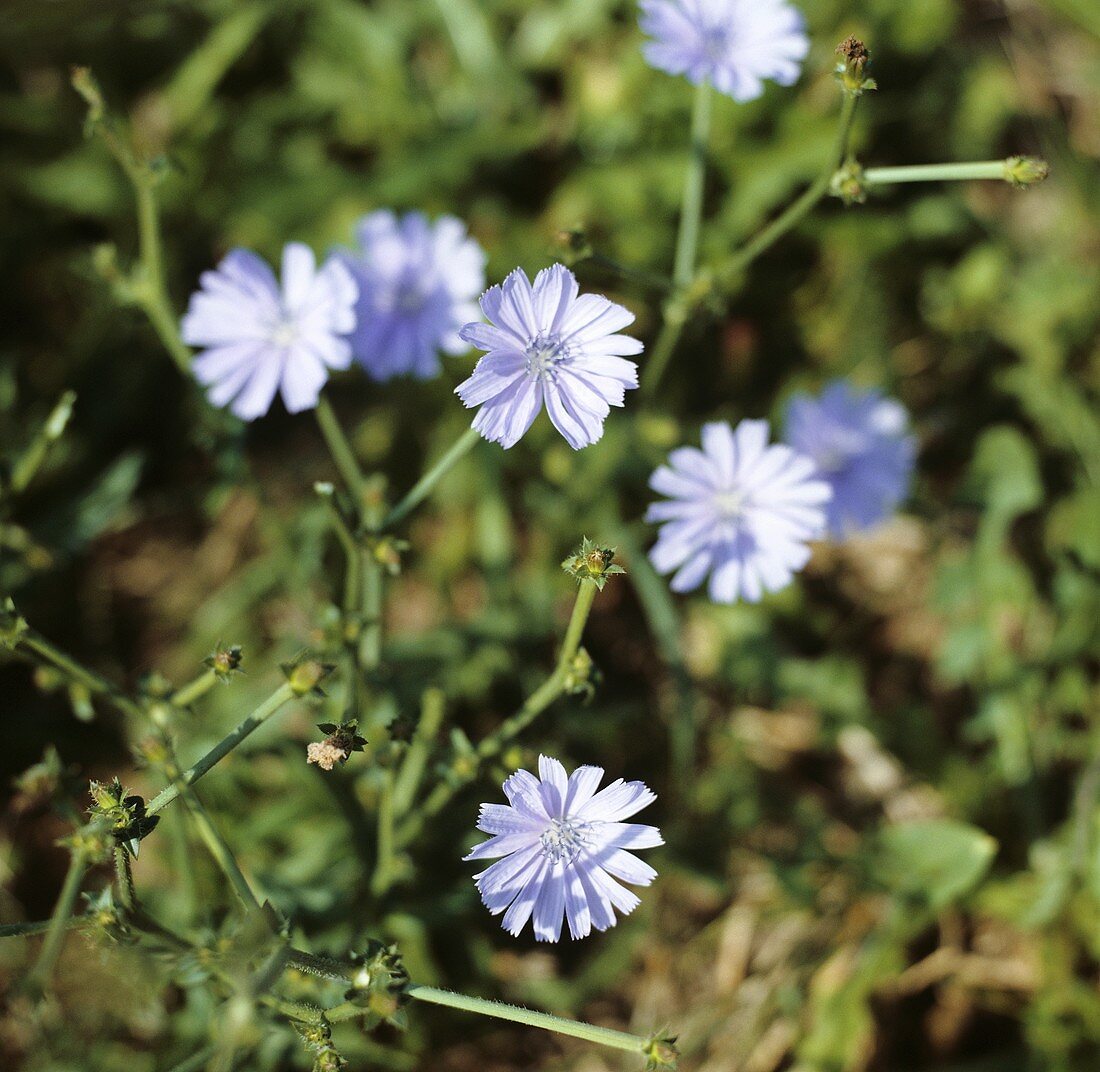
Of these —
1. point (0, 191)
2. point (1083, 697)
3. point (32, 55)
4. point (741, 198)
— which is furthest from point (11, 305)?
point (1083, 697)

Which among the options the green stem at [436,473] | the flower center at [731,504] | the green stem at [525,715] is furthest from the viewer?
the flower center at [731,504]

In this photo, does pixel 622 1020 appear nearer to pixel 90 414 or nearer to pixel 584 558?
pixel 584 558

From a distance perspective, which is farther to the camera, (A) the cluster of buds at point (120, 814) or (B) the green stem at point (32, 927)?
(B) the green stem at point (32, 927)

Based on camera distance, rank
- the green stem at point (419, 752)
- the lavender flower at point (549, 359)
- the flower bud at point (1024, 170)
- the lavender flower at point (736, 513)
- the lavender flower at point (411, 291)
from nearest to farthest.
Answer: the lavender flower at point (549, 359) < the flower bud at point (1024, 170) < the green stem at point (419, 752) < the lavender flower at point (736, 513) < the lavender flower at point (411, 291)

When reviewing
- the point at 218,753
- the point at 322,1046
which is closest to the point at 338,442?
the point at 218,753

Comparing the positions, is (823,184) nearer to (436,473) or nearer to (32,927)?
(436,473)

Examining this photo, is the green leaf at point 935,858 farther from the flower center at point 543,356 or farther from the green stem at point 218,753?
the green stem at point 218,753

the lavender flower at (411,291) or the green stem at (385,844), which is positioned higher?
the lavender flower at (411,291)

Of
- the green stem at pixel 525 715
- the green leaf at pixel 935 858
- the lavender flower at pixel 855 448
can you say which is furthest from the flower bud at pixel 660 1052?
the lavender flower at pixel 855 448
